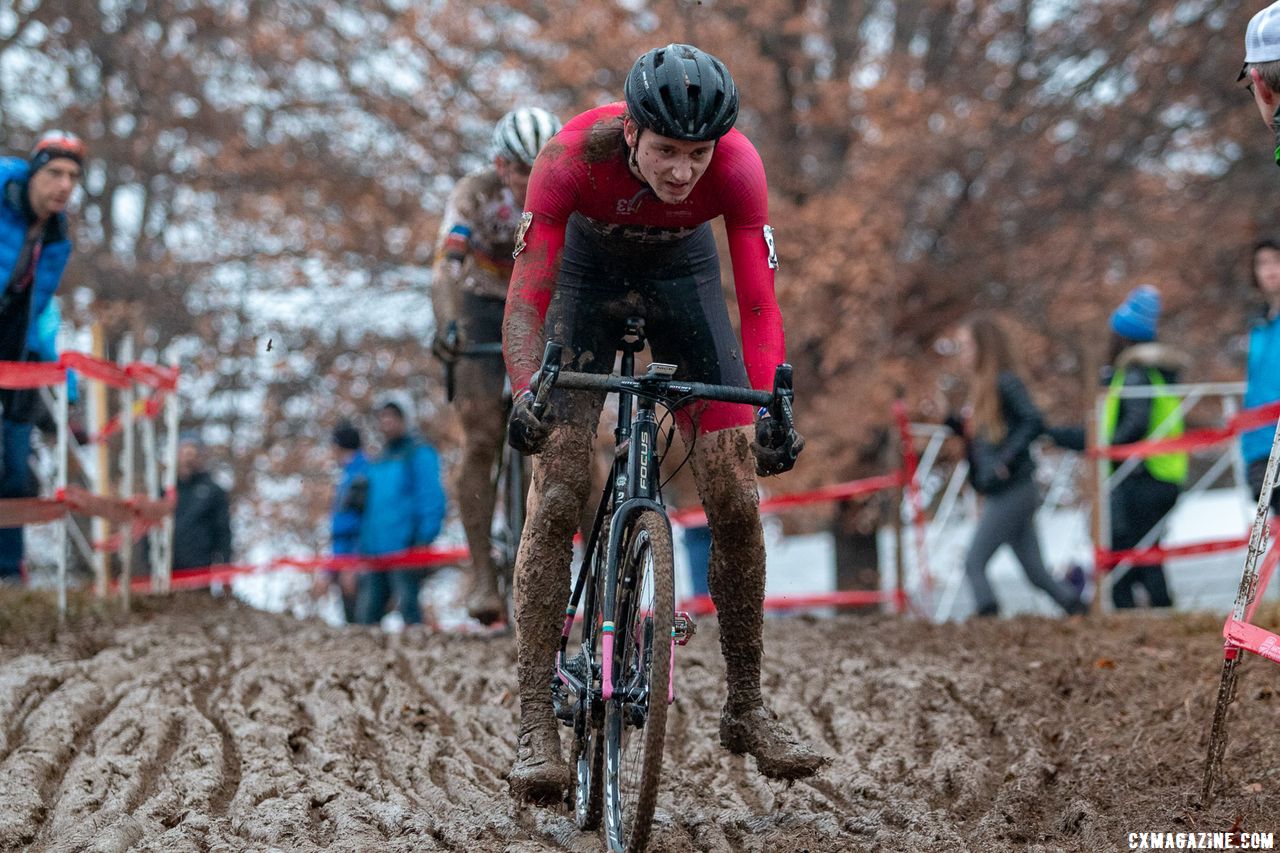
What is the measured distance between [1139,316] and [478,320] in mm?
4780

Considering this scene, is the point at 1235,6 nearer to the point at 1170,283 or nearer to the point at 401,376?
the point at 1170,283

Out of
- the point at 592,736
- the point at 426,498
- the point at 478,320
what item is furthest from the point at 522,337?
the point at 426,498

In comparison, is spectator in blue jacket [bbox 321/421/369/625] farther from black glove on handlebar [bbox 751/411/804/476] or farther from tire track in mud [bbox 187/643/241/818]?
black glove on handlebar [bbox 751/411/804/476]

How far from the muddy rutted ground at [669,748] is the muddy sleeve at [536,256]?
1659 mm

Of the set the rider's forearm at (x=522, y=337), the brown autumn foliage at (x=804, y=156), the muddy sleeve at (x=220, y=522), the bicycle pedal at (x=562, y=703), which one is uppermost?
the brown autumn foliage at (x=804, y=156)

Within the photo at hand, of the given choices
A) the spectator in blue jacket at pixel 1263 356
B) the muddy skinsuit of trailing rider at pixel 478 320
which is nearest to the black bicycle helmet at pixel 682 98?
the muddy skinsuit of trailing rider at pixel 478 320

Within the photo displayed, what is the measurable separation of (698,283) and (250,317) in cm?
1470

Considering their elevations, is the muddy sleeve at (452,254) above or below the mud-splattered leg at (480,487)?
above

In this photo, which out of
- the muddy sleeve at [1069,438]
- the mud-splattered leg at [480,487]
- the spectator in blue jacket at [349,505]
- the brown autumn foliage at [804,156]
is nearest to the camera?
the mud-splattered leg at [480,487]

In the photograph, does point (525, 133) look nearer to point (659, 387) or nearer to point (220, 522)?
point (659, 387)

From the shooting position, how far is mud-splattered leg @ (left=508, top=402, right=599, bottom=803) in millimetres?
5082

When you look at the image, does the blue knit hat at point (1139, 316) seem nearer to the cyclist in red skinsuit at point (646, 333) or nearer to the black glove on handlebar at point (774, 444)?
the cyclist in red skinsuit at point (646, 333)

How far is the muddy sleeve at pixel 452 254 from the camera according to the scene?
8062mm

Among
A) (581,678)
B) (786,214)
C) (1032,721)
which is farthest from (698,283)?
(786,214)
